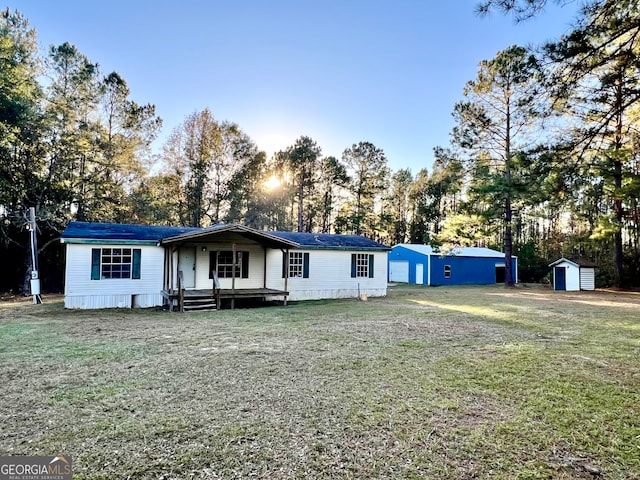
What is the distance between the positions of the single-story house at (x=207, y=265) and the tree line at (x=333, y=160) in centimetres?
Result: 659

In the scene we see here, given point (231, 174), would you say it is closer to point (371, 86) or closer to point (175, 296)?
point (371, 86)

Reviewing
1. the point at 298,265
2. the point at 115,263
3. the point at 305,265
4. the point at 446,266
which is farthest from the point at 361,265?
the point at 446,266

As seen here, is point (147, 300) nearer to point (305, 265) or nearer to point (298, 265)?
point (298, 265)

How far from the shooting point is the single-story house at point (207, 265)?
39.2 ft

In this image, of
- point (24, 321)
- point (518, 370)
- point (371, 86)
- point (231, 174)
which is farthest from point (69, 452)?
point (231, 174)


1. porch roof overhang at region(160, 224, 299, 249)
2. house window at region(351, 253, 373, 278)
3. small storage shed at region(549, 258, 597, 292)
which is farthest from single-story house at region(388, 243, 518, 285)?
porch roof overhang at region(160, 224, 299, 249)

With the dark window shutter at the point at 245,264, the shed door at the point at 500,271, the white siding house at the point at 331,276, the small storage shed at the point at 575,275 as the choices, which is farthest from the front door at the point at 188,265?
the shed door at the point at 500,271

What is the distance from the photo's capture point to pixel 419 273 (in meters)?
26.8

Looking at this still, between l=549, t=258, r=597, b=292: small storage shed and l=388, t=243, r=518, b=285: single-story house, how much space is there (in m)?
5.85

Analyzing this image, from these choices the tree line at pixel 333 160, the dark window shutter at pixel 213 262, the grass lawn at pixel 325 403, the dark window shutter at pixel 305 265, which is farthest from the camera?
the dark window shutter at pixel 305 265

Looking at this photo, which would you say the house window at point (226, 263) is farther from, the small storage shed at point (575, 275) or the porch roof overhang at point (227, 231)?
the small storage shed at point (575, 275)

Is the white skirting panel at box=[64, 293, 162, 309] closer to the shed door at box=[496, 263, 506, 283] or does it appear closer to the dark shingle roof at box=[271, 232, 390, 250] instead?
the dark shingle roof at box=[271, 232, 390, 250]

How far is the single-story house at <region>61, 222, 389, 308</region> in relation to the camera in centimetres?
1194

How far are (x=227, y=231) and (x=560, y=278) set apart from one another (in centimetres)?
2121
